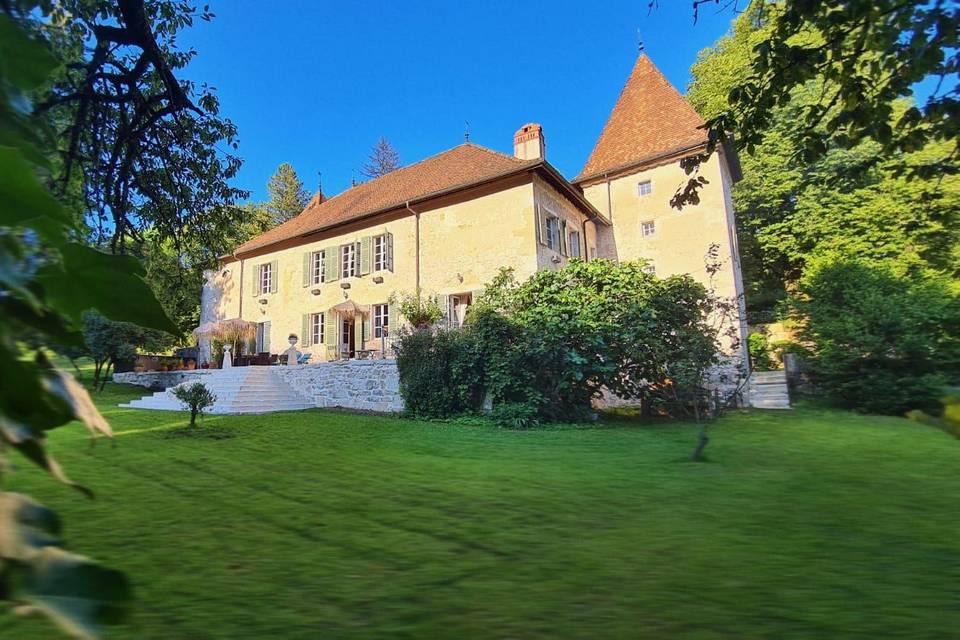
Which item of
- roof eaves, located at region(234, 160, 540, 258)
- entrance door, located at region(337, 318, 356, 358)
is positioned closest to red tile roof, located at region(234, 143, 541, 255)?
roof eaves, located at region(234, 160, 540, 258)

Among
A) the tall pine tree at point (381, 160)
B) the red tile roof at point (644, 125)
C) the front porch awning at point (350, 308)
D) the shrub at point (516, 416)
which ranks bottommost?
the shrub at point (516, 416)

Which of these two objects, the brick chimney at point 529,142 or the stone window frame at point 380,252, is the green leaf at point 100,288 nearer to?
the stone window frame at point 380,252

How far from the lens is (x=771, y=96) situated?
14.6 ft

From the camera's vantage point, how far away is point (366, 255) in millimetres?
19438

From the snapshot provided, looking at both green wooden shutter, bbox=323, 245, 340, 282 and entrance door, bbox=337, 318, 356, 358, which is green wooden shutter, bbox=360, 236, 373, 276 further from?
entrance door, bbox=337, 318, 356, 358

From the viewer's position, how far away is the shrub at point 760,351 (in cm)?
1933

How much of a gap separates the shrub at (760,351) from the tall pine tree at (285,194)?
3752 centimetres

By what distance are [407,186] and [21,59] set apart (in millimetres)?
20462

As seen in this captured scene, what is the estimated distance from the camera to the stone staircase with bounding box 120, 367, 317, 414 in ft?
47.6

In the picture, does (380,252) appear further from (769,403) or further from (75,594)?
(75,594)

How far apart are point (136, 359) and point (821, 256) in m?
28.5

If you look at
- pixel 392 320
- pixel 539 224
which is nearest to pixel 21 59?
pixel 539 224

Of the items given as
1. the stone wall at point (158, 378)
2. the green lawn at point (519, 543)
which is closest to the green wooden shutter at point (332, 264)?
the stone wall at point (158, 378)

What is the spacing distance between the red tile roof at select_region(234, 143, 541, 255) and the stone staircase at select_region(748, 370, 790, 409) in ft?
32.6
